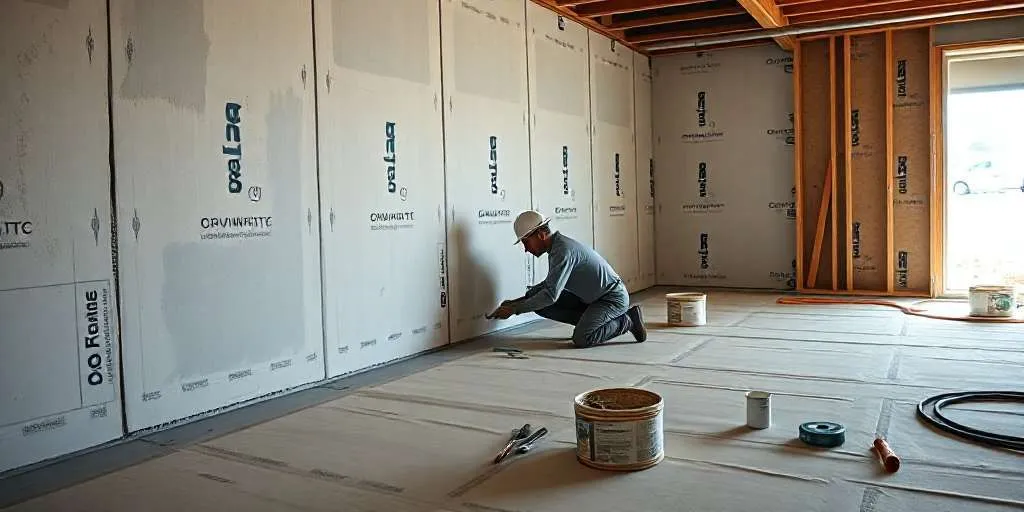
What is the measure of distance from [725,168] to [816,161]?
1.01 m

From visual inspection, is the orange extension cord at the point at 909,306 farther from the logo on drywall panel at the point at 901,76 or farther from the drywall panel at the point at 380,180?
the drywall panel at the point at 380,180

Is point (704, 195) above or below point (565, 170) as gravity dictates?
below

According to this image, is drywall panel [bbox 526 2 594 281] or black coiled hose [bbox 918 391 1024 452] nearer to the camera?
black coiled hose [bbox 918 391 1024 452]

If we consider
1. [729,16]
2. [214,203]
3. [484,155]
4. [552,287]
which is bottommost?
[552,287]

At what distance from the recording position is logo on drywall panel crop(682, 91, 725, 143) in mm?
9125

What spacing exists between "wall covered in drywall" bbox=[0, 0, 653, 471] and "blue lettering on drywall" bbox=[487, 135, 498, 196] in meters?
0.03

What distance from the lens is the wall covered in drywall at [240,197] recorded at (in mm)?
3268

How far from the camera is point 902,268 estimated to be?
323 inches

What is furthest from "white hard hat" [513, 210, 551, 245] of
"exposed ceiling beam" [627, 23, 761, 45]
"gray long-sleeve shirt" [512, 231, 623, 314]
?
"exposed ceiling beam" [627, 23, 761, 45]

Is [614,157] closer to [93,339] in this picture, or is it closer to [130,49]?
[130,49]

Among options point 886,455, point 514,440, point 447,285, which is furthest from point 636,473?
point 447,285

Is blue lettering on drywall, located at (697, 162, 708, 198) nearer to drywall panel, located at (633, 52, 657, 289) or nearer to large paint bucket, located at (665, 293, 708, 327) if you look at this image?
drywall panel, located at (633, 52, 657, 289)

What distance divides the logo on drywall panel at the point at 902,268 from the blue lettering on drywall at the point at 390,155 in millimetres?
5763

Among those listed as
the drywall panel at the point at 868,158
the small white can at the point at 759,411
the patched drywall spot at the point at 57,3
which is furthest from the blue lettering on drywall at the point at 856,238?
the patched drywall spot at the point at 57,3
